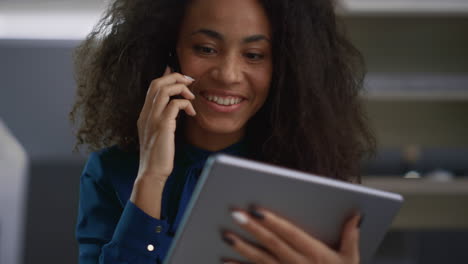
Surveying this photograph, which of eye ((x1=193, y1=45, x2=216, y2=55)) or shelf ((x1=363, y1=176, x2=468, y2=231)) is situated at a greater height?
eye ((x1=193, y1=45, x2=216, y2=55))

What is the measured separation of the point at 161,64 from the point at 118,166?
0.90 ft

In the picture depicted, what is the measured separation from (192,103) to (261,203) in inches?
17.2

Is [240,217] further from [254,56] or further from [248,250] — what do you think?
[254,56]

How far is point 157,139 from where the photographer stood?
948mm

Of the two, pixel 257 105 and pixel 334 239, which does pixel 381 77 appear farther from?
pixel 334 239

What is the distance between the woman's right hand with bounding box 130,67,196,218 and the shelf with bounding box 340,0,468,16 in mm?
1647

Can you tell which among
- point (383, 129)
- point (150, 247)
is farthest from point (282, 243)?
point (383, 129)

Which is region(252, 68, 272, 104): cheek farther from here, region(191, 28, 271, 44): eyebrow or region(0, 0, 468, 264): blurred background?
region(0, 0, 468, 264): blurred background

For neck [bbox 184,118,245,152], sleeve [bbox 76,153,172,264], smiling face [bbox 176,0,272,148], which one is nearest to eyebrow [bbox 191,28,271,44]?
smiling face [bbox 176,0,272,148]

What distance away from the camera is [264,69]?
3.55 ft

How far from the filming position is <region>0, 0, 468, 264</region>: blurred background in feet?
8.17

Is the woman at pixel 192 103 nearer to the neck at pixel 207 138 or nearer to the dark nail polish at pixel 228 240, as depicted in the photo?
the neck at pixel 207 138

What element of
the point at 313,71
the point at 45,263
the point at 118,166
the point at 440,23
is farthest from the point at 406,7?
the point at 45,263

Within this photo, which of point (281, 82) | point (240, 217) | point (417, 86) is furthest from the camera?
point (417, 86)
